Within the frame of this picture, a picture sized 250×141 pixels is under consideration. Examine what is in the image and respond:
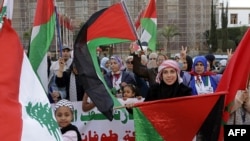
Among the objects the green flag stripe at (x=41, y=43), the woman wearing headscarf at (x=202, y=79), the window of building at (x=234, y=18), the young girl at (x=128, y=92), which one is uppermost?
the window of building at (x=234, y=18)

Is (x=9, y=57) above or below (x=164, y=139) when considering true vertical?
above

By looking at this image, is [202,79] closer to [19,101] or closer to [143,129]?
[143,129]

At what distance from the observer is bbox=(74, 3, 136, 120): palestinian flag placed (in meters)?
4.63

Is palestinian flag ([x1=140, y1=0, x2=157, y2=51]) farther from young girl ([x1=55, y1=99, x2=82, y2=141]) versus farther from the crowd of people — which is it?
young girl ([x1=55, y1=99, x2=82, y2=141])

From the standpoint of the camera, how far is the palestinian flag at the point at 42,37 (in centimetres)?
531

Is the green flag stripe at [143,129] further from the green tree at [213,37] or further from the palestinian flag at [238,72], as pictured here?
the green tree at [213,37]

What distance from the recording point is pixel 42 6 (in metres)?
5.88

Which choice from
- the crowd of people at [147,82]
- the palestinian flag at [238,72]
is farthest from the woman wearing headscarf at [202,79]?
A: the palestinian flag at [238,72]

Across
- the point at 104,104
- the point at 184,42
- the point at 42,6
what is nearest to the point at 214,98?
the point at 104,104

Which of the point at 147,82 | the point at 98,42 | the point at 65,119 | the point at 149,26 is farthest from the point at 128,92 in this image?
the point at 149,26

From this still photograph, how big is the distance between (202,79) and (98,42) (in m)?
1.12

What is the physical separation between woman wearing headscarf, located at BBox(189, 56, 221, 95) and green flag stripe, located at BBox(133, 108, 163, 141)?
121cm

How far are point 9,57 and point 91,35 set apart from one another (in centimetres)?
223

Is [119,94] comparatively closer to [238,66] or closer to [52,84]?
[52,84]
